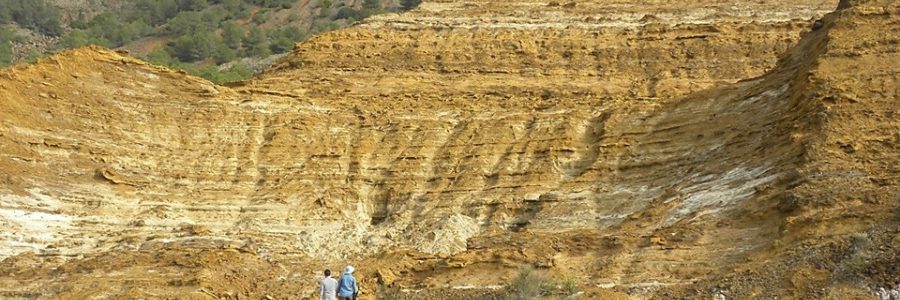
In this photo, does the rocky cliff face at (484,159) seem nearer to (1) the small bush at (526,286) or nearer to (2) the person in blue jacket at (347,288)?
(1) the small bush at (526,286)

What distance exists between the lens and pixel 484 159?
28.9 m

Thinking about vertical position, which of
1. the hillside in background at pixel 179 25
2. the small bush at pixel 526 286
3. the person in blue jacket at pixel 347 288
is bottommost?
the hillside in background at pixel 179 25

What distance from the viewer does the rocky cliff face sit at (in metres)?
20.3

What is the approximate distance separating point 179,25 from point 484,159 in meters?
68.0

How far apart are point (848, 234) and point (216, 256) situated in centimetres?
1172

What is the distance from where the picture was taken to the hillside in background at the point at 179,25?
263 ft

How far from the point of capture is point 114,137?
29922mm

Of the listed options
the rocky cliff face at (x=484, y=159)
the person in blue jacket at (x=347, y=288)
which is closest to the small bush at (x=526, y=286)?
the rocky cliff face at (x=484, y=159)

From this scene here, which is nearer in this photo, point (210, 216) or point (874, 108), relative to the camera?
point (874, 108)

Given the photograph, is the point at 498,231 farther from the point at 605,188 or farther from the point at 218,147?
the point at 218,147

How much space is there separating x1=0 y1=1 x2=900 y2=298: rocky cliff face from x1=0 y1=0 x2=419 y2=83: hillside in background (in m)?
41.7

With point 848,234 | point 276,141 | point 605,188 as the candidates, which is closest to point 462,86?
point 276,141

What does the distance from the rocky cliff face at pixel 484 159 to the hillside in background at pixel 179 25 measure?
137 feet

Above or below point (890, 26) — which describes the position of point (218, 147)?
below
